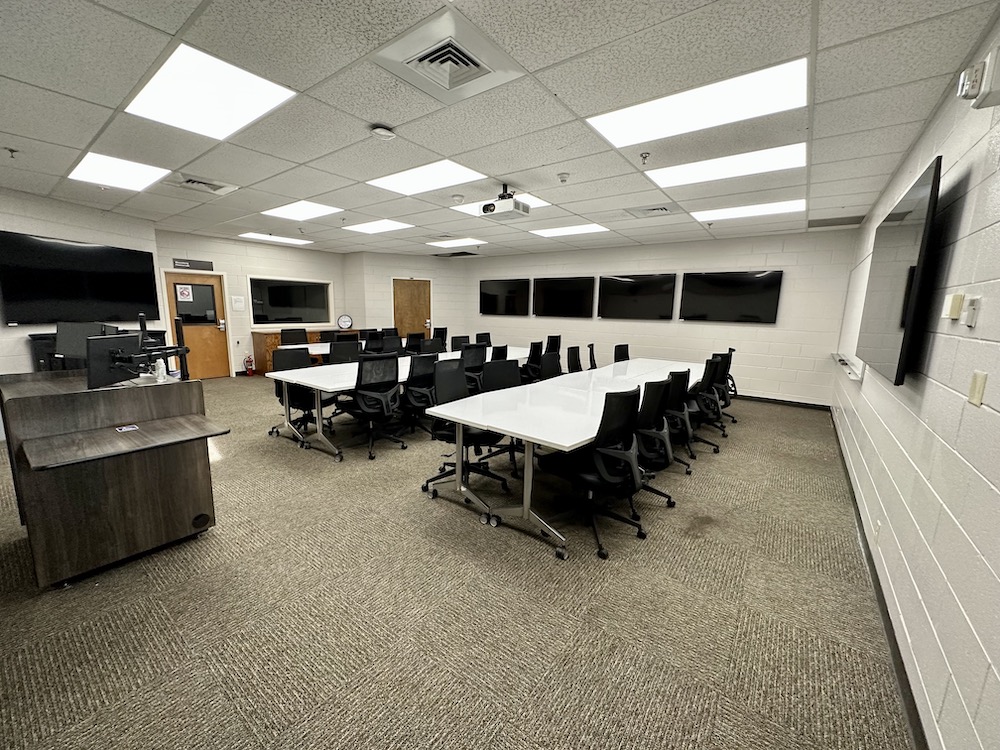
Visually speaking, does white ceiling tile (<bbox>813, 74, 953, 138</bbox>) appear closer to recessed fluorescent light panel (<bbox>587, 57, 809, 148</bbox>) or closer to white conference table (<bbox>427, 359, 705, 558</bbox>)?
recessed fluorescent light panel (<bbox>587, 57, 809, 148</bbox>)

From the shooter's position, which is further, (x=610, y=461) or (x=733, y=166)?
(x=733, y=166)

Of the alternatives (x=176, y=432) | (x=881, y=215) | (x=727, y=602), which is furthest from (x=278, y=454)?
(x=881, y=215)

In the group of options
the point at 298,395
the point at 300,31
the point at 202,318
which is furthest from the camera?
the point at 202,318

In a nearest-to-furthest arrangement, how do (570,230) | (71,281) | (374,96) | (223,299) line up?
1. (374,96)
2. (71,281)
3. (570,230)
4. (223,299)

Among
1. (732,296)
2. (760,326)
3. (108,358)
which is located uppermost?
(732,296)

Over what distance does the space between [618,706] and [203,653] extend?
1.74m

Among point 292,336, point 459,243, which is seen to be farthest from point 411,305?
point 292,336

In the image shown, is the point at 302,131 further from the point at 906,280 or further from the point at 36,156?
the point at 906,280

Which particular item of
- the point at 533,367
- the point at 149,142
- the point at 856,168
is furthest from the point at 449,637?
the point at 533,367

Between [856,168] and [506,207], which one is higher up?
A: [856,168]

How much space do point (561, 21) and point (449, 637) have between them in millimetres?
2737

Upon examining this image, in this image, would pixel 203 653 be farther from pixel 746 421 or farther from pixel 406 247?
pixel 406 247

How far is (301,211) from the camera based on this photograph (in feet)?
16.5

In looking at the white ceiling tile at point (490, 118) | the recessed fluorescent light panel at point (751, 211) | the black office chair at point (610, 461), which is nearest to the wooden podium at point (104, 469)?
the black office chair at point (610, 461)
